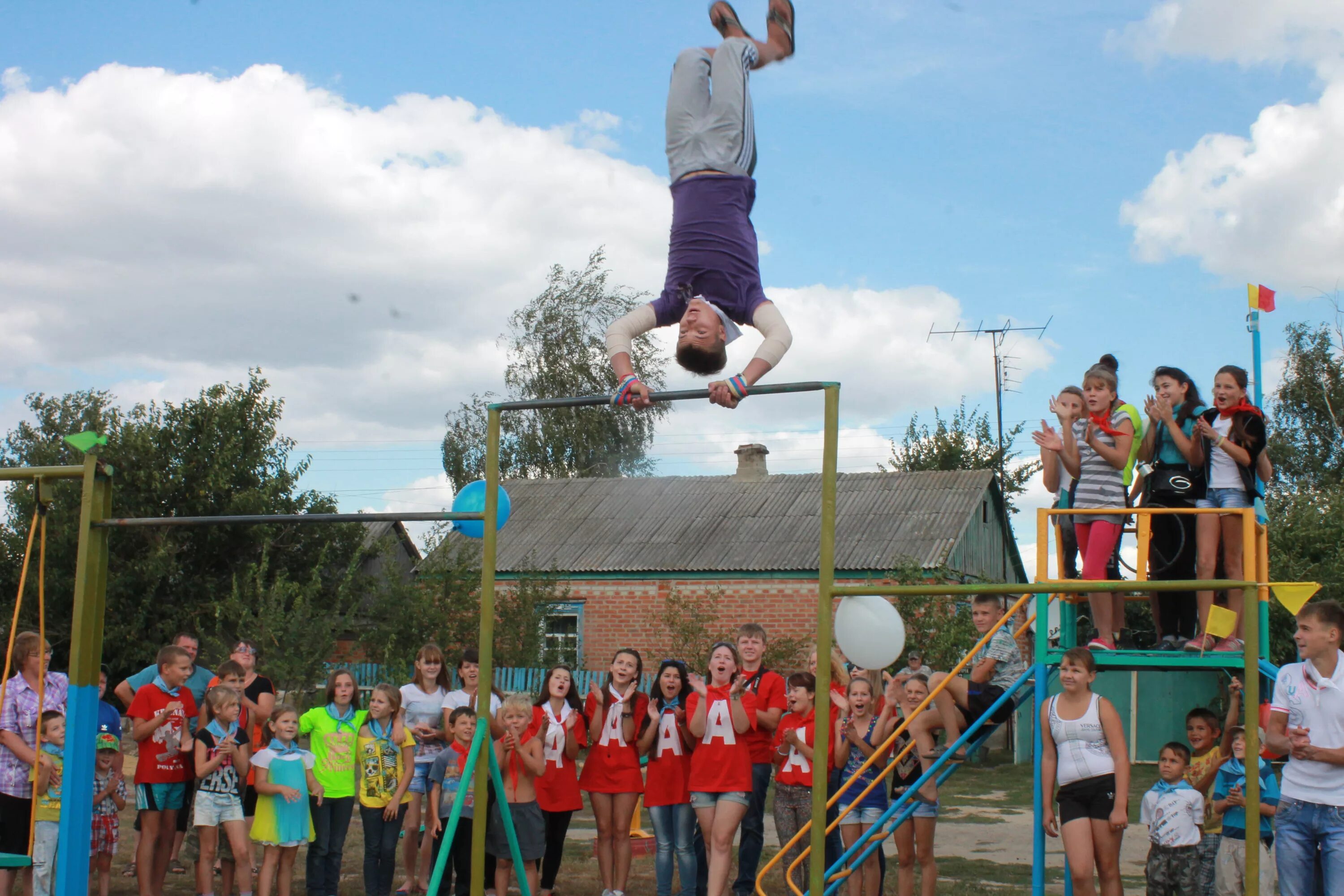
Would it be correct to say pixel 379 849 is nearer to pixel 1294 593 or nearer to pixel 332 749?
pixel 332 749

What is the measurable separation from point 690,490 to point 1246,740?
17.3 meters

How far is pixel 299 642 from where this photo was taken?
14062mm

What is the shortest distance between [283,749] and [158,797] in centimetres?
65

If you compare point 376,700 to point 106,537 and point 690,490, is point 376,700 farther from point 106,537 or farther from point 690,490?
point 690,490

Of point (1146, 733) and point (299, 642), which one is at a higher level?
point (299, 642)

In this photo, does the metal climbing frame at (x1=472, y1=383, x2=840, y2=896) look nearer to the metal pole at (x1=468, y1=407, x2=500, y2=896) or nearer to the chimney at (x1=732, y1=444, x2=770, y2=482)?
the metal pole at (x1=468, y1=407, x2=500, y2=896)

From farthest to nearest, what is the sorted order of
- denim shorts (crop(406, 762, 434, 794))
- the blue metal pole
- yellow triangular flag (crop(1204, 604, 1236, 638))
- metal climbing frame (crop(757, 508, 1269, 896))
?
denim shorts (crop(406, 762, 434, 794)) → the blue metal pole → yellow triangular flag (crop(1204, 604, 1236, 638)) → metal climbing frame (crop(757, 508, 1269, 896))

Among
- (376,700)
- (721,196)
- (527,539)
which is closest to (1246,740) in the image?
(721,196)

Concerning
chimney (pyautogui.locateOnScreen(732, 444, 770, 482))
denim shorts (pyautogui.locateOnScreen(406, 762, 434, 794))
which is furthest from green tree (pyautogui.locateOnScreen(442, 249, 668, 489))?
denim shorts (pyautogui.locateOnScreen(406, 762, 434, 794))

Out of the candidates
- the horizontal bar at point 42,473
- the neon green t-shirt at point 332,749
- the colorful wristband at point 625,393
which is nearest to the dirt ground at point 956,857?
the neon green t-shirt at point 332,749

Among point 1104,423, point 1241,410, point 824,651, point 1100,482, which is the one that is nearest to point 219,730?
point 824,651

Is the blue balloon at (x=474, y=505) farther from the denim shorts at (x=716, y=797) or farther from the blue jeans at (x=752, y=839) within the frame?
the blue jeans at (x=752, y=839)

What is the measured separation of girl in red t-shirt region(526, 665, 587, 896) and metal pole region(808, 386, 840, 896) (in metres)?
2.69

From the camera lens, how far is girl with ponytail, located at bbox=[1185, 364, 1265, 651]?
5.20 m
